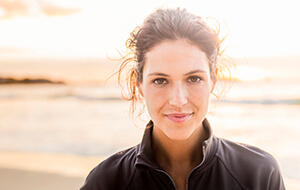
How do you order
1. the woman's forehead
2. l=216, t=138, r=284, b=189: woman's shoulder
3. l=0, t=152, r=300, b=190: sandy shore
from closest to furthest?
the woman's forehead < l=216, t=138, r=284, b=189: woman's shoulder < l=0, t=152, r=300, b=190: sandy shore

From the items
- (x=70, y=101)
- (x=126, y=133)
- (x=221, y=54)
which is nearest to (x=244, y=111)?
(x=126, y=133)

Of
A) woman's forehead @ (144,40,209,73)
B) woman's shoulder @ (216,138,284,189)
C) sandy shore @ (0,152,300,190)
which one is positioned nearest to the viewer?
woman's forehead @ (144,40,209,73)

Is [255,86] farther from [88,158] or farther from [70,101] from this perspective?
[88,158]

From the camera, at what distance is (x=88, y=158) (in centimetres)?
717

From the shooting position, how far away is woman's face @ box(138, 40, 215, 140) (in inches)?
75.4

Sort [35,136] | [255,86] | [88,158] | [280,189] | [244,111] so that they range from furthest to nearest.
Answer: [255,86] → [244,111] → [35,136] → [88,158] → [280,189]

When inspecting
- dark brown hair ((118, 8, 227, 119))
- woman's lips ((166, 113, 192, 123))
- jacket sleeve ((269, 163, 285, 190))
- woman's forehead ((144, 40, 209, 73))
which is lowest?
jacket sleeve ((269, 163, 285, 190))

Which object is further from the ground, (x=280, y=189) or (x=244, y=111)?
(x=244, y=111)

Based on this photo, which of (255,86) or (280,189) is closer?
A: (280,189)

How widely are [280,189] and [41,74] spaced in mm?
20205

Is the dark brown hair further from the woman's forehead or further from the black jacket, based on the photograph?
the black jacket

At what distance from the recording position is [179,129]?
1.99 metres

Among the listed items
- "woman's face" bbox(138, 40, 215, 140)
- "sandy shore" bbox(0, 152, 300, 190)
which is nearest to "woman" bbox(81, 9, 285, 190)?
"woman's face" bbox(138, 40, 215, 140)

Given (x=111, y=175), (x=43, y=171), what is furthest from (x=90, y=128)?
(x=111, y=175)
